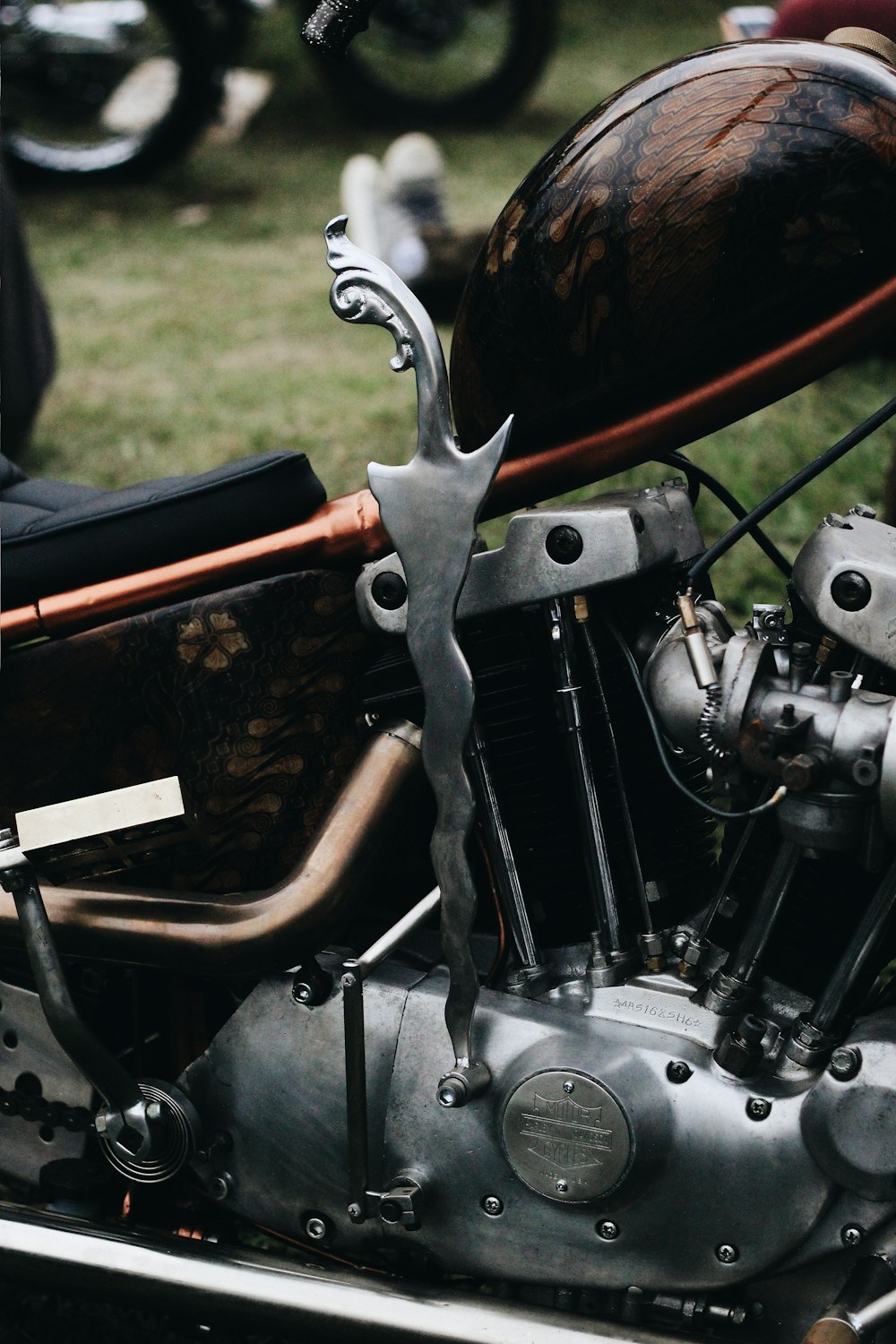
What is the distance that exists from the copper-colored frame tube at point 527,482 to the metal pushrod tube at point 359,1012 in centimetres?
31

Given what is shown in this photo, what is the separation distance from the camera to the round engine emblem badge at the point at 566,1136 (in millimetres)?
1231

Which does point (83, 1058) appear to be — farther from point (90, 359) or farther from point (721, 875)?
point (90, 359)

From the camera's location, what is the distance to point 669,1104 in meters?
1.24

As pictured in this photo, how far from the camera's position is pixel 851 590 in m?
1.12

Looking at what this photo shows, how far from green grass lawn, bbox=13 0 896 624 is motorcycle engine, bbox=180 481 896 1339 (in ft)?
5.18

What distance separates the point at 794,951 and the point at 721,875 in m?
0.09

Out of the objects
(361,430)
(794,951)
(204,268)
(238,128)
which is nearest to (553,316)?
(794,951)

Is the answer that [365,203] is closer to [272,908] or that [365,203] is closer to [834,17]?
[834,17]

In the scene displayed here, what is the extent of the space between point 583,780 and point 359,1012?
0.90 feet

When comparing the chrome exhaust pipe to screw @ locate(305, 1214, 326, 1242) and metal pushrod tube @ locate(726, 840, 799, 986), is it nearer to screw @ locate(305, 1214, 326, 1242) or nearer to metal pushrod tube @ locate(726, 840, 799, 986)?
screw @ locate(305, 1214, 326, 1242)

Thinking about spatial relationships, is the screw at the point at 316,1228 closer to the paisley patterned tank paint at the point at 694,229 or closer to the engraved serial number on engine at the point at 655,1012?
the engraved serial number on engine at the point at 655,1012

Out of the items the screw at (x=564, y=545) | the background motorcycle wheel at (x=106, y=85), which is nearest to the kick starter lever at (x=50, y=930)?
the screw at (x=564, y=545)

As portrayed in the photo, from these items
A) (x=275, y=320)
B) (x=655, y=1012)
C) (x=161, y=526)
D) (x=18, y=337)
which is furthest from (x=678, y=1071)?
(x=275, y=320)

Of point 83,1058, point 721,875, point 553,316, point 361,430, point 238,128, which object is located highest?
point 553,316
